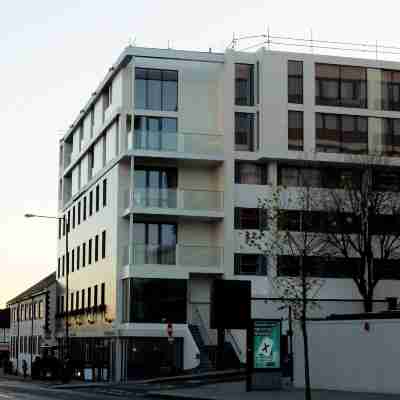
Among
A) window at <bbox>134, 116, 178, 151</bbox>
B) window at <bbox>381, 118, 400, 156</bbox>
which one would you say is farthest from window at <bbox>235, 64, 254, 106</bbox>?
window at <bbox>381, 118, 400, 156</bbox>

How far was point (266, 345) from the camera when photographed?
123 ft

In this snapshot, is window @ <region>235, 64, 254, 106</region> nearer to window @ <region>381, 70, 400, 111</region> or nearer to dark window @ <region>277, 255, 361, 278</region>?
window @ <region>381, 70, 400, 111</region>

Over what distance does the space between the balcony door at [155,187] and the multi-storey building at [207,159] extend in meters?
Answer: 0.07

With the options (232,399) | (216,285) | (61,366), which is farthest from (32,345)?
(232,399)

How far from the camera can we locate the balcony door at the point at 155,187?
58156mm

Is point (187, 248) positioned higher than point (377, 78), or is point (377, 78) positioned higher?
point (377, 78)

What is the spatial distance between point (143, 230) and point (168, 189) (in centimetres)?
309

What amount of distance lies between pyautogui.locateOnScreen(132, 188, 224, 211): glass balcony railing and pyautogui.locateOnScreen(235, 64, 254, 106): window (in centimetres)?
571

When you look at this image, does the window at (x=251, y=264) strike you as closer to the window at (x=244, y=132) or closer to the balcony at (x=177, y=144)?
the balcony at (x=177, y=144)

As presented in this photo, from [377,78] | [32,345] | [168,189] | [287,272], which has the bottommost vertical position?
[32,345]

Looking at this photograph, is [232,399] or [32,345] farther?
[32,345]

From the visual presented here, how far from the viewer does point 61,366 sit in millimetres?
63250

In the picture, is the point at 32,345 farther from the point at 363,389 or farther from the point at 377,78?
the point at 363,389

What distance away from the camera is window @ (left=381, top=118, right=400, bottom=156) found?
196 ft
